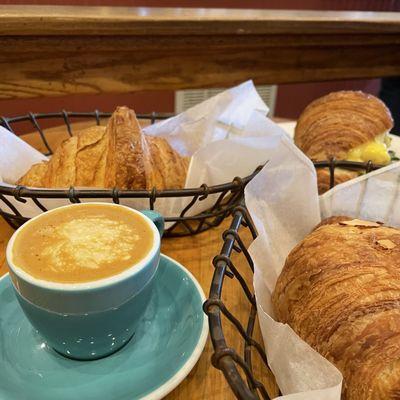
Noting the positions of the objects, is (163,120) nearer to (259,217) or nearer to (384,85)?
(259,217)

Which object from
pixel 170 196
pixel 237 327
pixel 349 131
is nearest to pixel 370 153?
pixel 349 131

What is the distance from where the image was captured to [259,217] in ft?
2.01

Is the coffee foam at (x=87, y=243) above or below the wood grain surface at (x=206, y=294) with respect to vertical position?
above

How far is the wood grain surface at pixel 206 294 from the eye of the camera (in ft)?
1.63

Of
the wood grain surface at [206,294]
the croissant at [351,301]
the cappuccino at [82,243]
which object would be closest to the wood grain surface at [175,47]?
the wood grain surface at [206,294]

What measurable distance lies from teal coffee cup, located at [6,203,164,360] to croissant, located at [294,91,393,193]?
56cm

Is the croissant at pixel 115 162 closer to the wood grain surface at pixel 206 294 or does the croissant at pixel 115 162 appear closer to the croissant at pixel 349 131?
the wood grain surface at pixel 206 294

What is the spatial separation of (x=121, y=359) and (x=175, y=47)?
990 mm

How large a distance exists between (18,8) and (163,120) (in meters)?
0.48

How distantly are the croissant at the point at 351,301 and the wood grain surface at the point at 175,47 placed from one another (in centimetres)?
86

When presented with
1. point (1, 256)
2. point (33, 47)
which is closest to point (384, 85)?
point (33, 47)

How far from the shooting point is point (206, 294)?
2.07 feet

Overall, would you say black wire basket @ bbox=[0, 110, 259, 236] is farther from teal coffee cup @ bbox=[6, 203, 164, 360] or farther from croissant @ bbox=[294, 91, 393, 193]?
croissant @ bbox=[294, 91, 393, 193]

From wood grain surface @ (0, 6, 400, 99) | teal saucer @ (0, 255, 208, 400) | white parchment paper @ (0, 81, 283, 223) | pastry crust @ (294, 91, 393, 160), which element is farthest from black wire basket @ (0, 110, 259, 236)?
wood grain surface @ (0, 6, 400, 99)
